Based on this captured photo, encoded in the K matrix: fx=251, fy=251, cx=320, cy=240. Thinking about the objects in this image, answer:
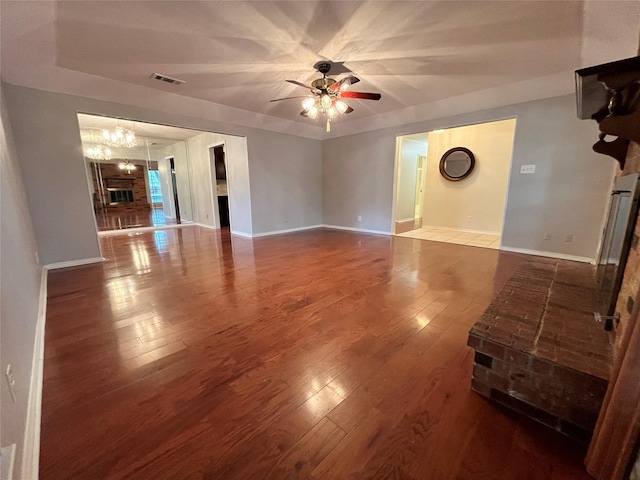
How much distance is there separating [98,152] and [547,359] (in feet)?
29.9

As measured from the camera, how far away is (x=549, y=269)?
2.20 m

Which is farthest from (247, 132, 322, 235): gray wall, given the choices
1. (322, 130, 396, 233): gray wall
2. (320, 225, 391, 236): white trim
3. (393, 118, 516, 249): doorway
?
(393, 118, 516, 249): doorway

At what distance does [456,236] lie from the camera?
5.56 m

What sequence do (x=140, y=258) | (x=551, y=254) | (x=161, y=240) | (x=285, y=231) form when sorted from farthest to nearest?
(x=285, y=231) → (x=161, y=240) → (x=140, y=258) → (x=551, y=254)

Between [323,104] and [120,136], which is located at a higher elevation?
[120,136]

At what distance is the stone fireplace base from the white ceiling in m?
2.37

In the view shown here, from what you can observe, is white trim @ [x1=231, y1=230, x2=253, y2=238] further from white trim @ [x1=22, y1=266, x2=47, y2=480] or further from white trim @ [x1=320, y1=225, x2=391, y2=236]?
white trim @ [x1=22, y1=266, x2=47, y2=480]

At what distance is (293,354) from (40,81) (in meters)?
4.56

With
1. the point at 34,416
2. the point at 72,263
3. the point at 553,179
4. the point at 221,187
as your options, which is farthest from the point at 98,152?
the point at 553,179

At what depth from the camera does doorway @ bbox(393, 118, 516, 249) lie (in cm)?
542

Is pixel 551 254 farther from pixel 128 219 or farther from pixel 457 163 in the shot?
pixel 128 219

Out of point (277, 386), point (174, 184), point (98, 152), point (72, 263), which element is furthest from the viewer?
point (174, 184)

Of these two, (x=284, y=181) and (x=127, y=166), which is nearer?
(x=284, y=181)

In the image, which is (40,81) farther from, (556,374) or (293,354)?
(556,374)
